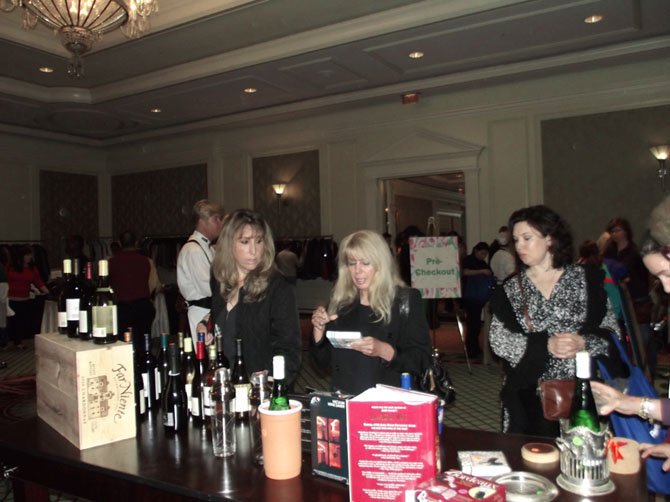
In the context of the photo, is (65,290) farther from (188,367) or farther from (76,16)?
(76,16)

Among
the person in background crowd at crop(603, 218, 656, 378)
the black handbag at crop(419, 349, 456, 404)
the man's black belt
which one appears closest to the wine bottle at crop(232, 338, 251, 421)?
the black handbag at crop(419, 349, 456, 404)

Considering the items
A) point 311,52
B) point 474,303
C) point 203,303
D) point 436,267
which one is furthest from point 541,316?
point 311,52

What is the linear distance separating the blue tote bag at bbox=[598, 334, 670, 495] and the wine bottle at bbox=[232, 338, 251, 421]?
124 centimetres

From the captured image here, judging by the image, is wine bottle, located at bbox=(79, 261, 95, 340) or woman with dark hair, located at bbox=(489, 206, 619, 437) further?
woman with dark hair, located at bbox=(489, 206, 619, 437)

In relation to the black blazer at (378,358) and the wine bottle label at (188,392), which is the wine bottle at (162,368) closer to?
the wine bottle label at (188,392)

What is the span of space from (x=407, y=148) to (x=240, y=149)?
128 inches

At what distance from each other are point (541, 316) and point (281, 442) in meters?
1.40

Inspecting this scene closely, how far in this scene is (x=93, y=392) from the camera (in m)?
1.71

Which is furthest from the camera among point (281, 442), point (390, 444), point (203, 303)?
point (203, 303)

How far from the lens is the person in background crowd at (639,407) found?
1.52m

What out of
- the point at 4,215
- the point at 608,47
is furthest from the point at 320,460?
the point at 4,215

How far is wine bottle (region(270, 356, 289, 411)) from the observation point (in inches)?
54.9

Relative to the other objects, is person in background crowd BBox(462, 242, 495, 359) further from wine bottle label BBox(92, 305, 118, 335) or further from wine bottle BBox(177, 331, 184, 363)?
wine bottle label BBox(92, 305, 118, 335)

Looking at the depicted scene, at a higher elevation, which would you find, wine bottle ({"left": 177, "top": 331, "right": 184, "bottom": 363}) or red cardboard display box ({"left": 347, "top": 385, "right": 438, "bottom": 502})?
→ wine bottle ({"left": 177, "top": 331, "right": 184, "bottom": 363})
